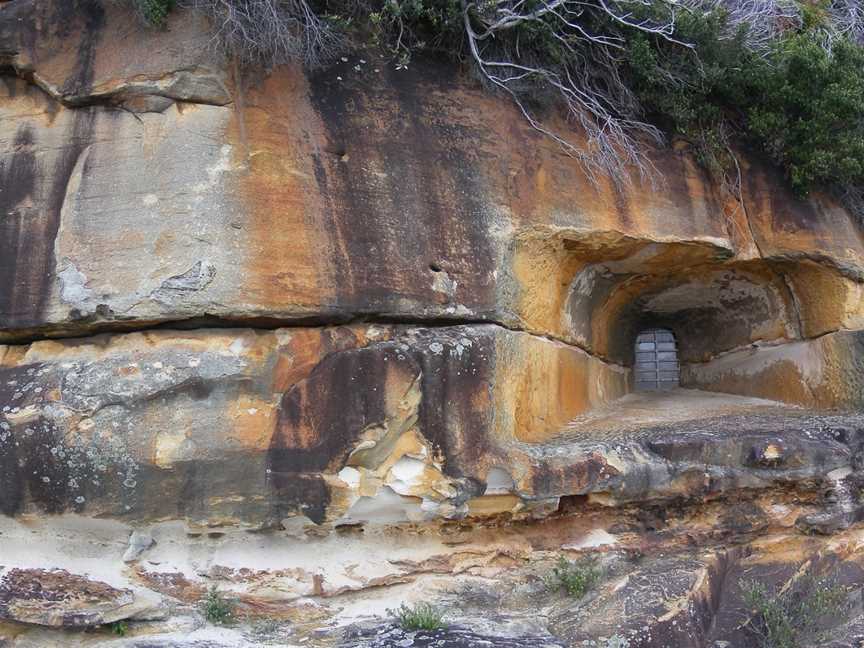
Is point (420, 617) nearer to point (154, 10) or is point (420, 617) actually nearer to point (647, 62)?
point (154, 10)

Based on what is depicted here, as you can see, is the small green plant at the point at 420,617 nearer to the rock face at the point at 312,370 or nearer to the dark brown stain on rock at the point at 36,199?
the rock face at the point at 312,370

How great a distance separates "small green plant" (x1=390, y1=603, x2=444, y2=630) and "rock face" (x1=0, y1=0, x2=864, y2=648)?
124 mm

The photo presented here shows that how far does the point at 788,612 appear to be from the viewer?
4285mm

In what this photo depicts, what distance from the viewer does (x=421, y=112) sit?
182 inches

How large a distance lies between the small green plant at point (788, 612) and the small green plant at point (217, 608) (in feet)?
9.10

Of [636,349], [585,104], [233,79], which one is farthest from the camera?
[636,349]

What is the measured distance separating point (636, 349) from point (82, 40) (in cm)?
613

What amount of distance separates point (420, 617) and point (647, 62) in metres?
3.73

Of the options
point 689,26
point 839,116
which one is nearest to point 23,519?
point 689,26

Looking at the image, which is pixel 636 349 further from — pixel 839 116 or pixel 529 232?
pixel 529 232

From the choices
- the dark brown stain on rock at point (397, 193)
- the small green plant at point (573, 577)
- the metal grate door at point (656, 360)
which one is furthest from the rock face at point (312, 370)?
the metal grate door at point (656, 360)

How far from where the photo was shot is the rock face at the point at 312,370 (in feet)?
12.7

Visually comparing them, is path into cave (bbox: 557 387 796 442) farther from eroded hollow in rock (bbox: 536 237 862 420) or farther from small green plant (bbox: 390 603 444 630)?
small green plant (bbox: 390 603 444 630)

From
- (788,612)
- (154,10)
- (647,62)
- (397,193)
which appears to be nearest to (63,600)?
(397,193)
